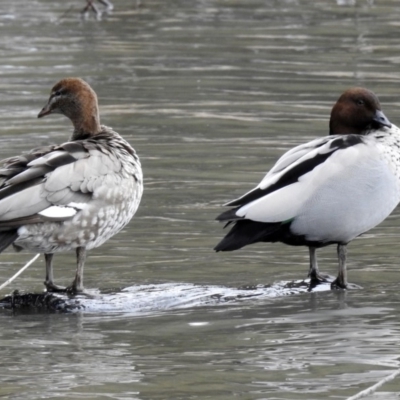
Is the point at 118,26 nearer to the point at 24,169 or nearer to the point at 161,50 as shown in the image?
the point at 161,50

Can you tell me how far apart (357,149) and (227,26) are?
11954 mm

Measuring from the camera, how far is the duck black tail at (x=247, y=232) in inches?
309

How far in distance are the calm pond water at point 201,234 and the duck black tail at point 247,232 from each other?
1.03 ft

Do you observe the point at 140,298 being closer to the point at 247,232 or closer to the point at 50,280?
the point at 50,280

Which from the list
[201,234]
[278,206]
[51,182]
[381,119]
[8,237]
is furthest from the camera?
[201,234]

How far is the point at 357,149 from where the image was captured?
8.12 m

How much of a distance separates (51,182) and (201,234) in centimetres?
202

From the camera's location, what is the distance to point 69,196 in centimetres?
767

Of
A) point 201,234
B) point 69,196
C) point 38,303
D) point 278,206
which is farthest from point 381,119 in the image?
point 38,303

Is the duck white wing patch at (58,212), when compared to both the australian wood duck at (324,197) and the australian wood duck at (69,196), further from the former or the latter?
the australian wood duck at (324,197)

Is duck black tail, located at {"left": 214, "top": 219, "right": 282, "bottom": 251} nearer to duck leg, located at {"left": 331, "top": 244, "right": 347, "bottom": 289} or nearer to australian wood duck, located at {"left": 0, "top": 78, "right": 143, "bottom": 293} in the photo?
duck leg, located at {"left": 331, "top": 244, "right": 347, "bottom": 289}

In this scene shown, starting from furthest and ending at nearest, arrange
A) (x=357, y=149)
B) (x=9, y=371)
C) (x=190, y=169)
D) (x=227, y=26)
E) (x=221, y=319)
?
(x=227, y=26), (x=190, y=169), (x=357, y=149), (x=221, y=319), (x=9, y=371)

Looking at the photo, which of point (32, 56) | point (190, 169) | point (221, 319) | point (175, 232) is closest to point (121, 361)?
point (221, 319)

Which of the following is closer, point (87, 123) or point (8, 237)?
point (8, 237)
